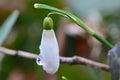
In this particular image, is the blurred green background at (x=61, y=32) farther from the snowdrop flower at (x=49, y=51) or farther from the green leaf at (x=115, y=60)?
the snowdrop flower at (x=49, y=51)

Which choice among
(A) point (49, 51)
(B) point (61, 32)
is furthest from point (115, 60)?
(B) point (61, 32)

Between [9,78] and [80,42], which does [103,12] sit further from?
[9,78]

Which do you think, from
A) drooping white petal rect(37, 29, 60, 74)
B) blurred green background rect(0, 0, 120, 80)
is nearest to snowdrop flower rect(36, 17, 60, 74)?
drooping white petal rect(37, 29, 60, 74)

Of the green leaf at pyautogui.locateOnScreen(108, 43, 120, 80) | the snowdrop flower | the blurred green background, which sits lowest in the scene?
the blurred green background

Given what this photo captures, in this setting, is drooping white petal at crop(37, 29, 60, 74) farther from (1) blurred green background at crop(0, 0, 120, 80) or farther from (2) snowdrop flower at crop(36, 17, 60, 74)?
(1) blurred green background at crop(0, 0, 120, 80)

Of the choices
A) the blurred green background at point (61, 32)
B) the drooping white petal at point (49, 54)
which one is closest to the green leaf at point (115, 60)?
the drooping white petal at point (49, 54)

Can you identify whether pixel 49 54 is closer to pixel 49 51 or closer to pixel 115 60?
pixel 49 51
